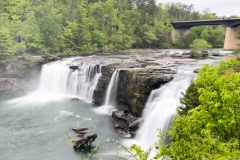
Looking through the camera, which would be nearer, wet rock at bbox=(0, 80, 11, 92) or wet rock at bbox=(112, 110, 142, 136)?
wet rock at bbox=(112, 110, 142, 136)

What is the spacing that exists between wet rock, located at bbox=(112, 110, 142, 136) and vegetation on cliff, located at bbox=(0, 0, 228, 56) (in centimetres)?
2414

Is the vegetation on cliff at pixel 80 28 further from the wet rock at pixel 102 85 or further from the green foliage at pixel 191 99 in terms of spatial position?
the green foliage at pixel 191 99

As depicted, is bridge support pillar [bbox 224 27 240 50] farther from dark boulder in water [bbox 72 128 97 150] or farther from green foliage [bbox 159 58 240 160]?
green foliage [bbox 159 58 240 160]

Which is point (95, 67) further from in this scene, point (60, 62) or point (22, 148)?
point (22, 148)

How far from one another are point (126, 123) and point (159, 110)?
12.7ft

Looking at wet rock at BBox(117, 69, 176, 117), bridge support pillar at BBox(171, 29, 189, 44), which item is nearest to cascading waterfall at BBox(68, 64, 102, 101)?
wet rock at BBox(117, 69, 176, 117)

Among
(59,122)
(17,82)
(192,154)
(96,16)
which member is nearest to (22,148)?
(59,122)

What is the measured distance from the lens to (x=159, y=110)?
19.1 m

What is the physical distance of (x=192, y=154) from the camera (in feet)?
24.9

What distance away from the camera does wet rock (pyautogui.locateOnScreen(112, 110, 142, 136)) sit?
2017 cm

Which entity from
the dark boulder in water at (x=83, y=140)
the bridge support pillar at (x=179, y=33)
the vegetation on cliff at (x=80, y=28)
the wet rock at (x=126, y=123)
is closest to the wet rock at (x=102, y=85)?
the wet rock at (x=126, y=123)

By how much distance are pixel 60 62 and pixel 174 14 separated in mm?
78452

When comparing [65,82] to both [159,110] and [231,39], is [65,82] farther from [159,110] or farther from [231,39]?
[231,39]

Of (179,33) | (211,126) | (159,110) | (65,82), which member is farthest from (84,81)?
(179,33)
